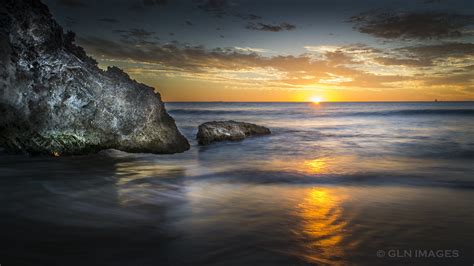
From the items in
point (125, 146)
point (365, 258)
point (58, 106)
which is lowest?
point (365, 258)

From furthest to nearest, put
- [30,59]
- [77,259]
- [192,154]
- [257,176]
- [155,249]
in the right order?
[192,154] → [30,59] → [257,176] → [155,249] → [77,259]

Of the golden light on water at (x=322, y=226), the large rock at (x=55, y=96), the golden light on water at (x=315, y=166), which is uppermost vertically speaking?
the large rock at (x=55, y=96)

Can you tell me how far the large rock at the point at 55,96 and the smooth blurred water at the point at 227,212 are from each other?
508mm

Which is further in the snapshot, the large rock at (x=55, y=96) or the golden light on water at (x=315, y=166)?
the golden light on water at (x=315, y=166)

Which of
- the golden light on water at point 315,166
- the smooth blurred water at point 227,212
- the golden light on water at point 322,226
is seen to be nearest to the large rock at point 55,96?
the smooth blurred water at point 227,212

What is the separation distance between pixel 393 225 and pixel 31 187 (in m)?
5.54

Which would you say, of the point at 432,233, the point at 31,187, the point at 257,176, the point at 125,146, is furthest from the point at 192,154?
the point at 432,233

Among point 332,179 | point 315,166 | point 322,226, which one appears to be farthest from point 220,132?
point 322,226

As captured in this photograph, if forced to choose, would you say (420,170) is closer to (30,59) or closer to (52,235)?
(52,235)

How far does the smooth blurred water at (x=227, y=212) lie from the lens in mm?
2961

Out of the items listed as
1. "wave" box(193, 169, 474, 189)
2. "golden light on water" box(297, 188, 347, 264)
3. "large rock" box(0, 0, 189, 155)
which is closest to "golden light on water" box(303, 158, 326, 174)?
"wave" box(193, 169, 474, 189)

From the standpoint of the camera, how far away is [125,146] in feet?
25.8

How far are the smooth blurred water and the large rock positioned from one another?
508 mm

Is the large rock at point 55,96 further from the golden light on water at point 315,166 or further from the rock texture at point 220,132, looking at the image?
the golden light on water at point 315,166
